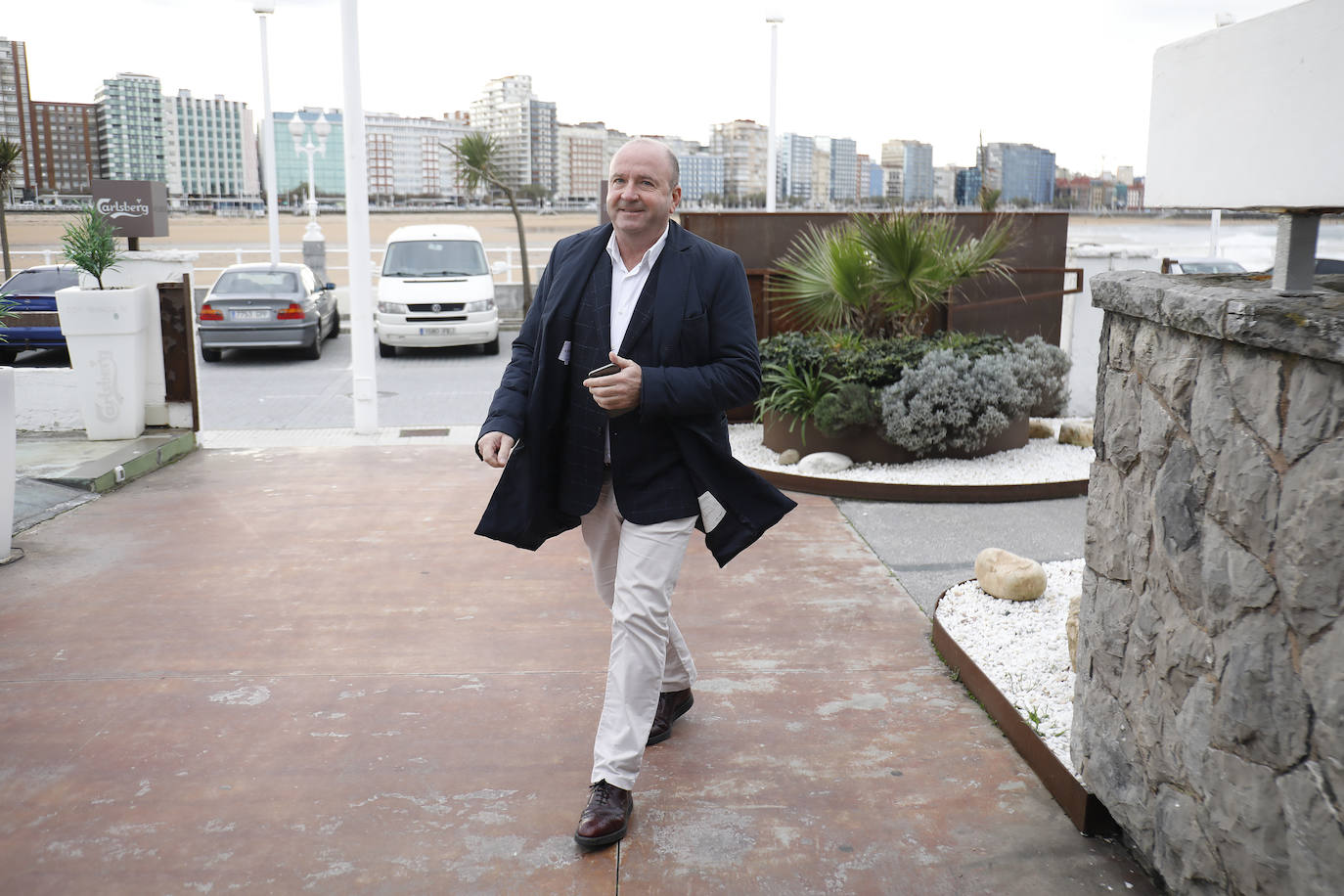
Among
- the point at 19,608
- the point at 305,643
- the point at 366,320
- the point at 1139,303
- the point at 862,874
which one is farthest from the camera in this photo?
the point at 366,320

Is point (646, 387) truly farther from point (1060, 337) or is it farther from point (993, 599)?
point (1060, 337)

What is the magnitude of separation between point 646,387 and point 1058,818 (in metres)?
1.70

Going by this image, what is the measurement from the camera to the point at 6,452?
5.68 meters

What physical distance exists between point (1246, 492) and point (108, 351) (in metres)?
8.22

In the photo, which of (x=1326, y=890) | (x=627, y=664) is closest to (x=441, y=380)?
(x=627, y=664)

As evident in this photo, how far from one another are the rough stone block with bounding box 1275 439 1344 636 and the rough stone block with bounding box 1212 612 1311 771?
3.9 inches

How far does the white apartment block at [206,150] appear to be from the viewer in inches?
3756

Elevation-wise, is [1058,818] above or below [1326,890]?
below

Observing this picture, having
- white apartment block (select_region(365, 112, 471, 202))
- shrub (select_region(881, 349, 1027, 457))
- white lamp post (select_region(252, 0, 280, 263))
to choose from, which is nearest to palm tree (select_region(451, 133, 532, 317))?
white lamp post (select_region(252, 0, 280, 263))

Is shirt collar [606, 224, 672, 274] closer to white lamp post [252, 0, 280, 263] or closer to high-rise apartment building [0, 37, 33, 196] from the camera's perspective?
white lamp post [252, 0, 280, 263]

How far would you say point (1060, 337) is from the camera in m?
10.2

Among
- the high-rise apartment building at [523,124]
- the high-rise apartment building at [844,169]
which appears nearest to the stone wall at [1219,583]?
the high-rise apartment building at [844,169]

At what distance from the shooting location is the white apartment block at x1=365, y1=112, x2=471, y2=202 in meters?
117

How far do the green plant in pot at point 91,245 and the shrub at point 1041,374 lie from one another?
21.9ft
